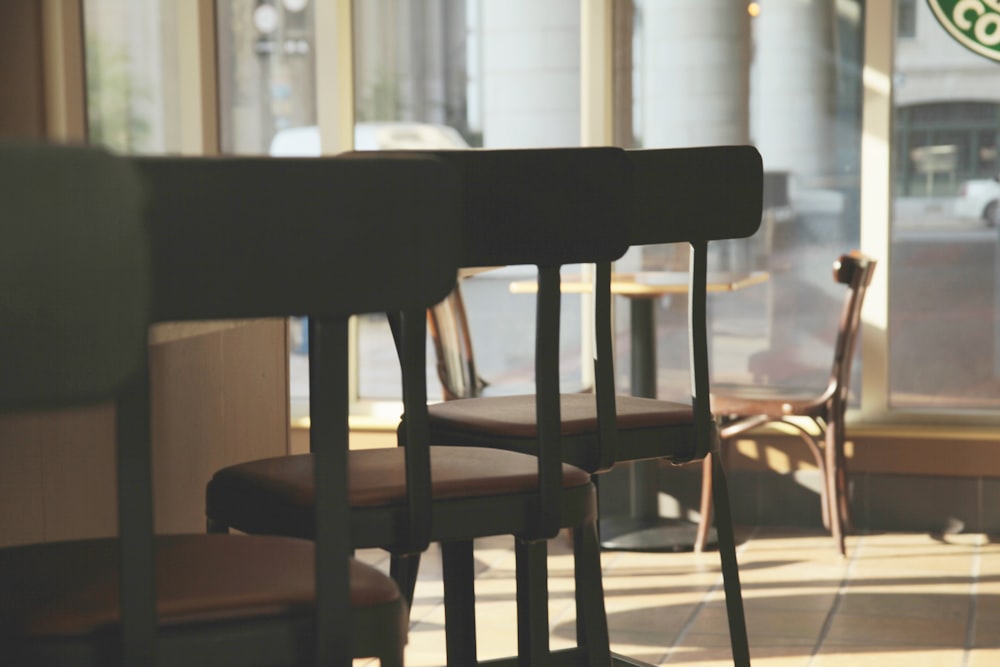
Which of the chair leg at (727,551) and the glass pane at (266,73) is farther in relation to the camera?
the glass pane at (266,73)

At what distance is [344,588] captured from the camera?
109 centimetres

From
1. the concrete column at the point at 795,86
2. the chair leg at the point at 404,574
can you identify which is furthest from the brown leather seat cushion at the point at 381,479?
the concrete column at the point at 795,86

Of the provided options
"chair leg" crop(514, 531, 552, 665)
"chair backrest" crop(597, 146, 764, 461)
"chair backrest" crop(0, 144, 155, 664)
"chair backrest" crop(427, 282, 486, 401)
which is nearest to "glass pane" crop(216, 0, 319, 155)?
A: "chair backrest" crop(427, 282, 486, 401)

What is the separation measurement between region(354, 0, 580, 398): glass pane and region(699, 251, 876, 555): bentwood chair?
0.77 metres

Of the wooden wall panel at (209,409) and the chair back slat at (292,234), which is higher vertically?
the chair back slat at (292,234)

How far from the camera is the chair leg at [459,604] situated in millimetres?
1936

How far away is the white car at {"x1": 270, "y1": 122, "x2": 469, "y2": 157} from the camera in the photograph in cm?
483

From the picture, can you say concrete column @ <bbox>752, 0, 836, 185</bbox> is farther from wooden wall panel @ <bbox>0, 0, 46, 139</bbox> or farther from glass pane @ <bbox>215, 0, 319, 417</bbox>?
wooden wall panel @ <bbox>0, 0, 46, 139</bbox>

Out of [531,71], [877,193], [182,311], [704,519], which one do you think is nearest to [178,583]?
[182,311]

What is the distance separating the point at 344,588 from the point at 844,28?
377cm

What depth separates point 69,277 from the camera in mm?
848

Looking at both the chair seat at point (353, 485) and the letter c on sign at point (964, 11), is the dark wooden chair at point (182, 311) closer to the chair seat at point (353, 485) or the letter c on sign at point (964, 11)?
the chair seat at point (353, 485)

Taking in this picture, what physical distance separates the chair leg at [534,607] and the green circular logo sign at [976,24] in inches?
125

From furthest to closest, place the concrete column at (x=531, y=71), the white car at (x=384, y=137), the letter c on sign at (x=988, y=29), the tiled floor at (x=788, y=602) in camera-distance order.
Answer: the white car at (x=384, y=137) < the concrete column at (x=531, y=71) < the letter c on sign at (x=988, y=29) < the tiled floor at (x=788, y=602)
